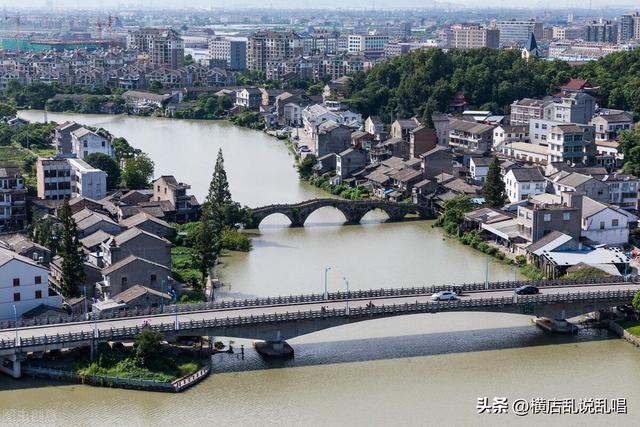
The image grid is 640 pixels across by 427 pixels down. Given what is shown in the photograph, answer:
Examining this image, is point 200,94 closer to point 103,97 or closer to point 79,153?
point 103,97

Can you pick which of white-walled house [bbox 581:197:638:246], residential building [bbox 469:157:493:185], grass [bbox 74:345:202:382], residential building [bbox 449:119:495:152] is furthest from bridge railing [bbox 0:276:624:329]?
residential building [bbox 449:119:495:152]

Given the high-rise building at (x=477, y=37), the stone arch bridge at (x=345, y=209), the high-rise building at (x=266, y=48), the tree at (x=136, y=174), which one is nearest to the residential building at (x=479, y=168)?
the stone arch bridge at (x=345, y=209)

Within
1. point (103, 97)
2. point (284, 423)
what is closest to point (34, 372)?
point (284, 423)

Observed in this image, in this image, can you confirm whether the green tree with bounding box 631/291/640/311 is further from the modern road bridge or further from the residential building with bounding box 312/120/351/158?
the residential building with bounding box 312/120/351/158

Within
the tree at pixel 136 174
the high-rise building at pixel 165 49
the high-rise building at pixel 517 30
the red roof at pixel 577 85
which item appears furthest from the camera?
the high-rise building at pixel 517 30

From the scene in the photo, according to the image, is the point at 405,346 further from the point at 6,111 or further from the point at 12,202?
the point at 6,111

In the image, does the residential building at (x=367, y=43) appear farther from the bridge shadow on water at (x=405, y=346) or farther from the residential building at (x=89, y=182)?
the bridge shadow on water at (x=405, y=346)

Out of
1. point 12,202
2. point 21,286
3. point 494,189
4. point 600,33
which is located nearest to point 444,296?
point 21,286
